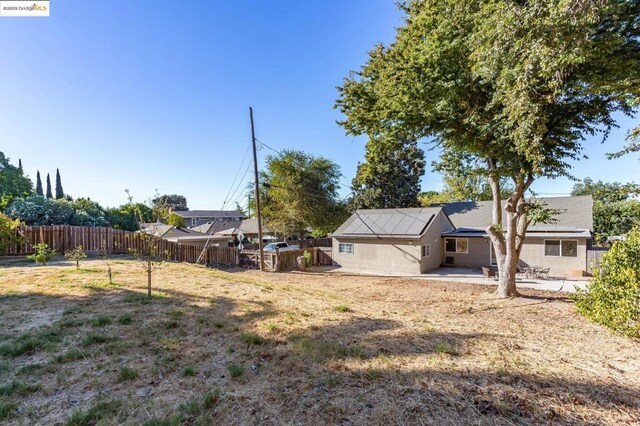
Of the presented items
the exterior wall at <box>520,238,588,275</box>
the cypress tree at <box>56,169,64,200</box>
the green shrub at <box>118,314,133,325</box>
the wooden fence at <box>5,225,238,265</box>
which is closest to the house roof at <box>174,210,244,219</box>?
the cypress tree at <box>56,169,64,200</box>

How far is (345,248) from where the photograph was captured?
20438 mm

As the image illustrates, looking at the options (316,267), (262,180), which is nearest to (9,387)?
(316,267)

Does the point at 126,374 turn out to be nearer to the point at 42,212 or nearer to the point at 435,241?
the point at 42,212

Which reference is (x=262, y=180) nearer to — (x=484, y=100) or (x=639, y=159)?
(x=484, y=100)

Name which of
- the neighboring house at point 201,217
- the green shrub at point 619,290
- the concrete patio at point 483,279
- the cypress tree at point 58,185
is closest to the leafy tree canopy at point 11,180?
the cypress tree at point 58,185

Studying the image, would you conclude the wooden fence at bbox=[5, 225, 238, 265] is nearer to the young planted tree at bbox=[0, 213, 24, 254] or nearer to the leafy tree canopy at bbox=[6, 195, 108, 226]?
the young planted tree at bbox=[0, 213, 24, 254]

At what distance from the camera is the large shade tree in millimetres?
6016

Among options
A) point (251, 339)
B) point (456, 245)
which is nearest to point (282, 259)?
point (456, 245)

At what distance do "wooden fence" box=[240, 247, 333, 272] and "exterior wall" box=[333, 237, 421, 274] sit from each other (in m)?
1.03

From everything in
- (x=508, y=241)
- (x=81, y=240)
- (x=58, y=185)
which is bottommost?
(x=81, y=240)

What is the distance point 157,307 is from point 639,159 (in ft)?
42.4

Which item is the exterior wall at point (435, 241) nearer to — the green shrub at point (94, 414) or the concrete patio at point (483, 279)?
the concrete patio at point (483, 279)

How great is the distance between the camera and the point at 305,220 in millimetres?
27812

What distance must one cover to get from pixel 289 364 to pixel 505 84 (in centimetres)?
787
